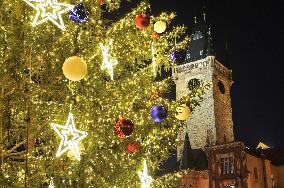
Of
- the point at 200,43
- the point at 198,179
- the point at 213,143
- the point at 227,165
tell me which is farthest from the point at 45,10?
the point at 200,43

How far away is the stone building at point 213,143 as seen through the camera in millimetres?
31344

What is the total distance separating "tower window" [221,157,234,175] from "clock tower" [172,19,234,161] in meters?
4.95

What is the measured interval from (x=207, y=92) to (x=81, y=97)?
32820 mm

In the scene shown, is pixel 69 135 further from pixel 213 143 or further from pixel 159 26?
pixel 213 143

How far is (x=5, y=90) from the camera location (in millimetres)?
7312

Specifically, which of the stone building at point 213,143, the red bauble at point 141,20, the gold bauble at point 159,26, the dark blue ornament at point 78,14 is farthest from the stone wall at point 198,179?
the dark blue ornament at point 78,14

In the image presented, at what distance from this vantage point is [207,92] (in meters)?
39.7

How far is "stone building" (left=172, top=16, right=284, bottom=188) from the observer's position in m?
31.3

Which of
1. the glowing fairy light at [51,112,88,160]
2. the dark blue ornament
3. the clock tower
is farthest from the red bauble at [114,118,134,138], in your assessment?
the clock tower

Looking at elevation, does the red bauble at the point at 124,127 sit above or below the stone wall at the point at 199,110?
below

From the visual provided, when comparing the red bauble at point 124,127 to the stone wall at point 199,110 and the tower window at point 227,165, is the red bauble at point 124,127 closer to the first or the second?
the tower window at point 227,165

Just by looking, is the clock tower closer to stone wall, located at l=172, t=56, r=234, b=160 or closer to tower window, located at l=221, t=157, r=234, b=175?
stone wall, located at l=172, t=56, r=234, b=160

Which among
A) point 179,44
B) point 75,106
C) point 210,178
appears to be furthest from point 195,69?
point 75,106

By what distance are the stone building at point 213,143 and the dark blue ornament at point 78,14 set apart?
18.6m
